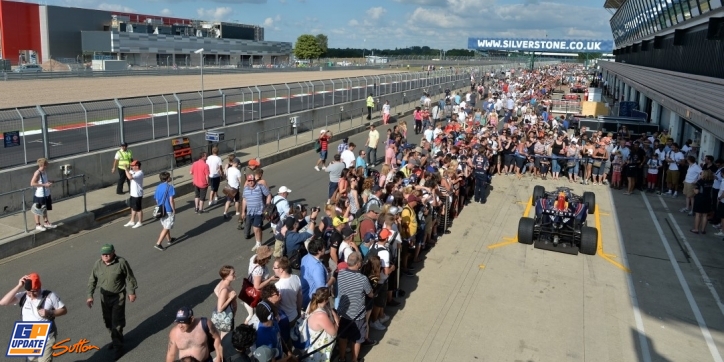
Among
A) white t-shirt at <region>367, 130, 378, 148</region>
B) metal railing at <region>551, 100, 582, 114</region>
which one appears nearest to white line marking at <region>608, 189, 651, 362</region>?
white t-shirt at <region>367, 130, 378, 148</region>

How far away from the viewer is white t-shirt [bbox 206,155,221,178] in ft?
46.5

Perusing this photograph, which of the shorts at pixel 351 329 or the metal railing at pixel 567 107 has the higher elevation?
the metal railing at pixel 567 107

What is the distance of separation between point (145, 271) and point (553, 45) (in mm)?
86313

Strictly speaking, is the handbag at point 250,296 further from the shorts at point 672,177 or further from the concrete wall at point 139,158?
the shorts at point 672,177

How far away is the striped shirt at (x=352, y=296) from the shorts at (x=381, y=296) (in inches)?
38.2

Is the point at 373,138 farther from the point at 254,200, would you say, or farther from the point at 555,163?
the point at 254,200

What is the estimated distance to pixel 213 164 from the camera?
14.3 meters

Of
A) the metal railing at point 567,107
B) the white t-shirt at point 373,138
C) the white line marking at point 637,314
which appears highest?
the metal railing at point 567,107

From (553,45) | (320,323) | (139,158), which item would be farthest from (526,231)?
(553,45)

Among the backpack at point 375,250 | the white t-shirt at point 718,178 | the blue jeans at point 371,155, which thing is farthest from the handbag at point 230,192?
the white t-shirt at point 718,178

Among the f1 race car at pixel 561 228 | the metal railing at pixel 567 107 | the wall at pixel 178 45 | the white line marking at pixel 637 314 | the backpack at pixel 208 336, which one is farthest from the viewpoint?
the wall at pixel 178 45

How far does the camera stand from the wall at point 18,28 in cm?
7619

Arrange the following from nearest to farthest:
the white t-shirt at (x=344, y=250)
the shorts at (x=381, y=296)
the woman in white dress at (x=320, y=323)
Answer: the woman in white dress at (x=320, y=323), the shorts at (x=381, y=296), the white t-shirt at (x=344, y=250)

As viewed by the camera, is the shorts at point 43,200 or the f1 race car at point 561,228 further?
the f1 race car at point 561,228
